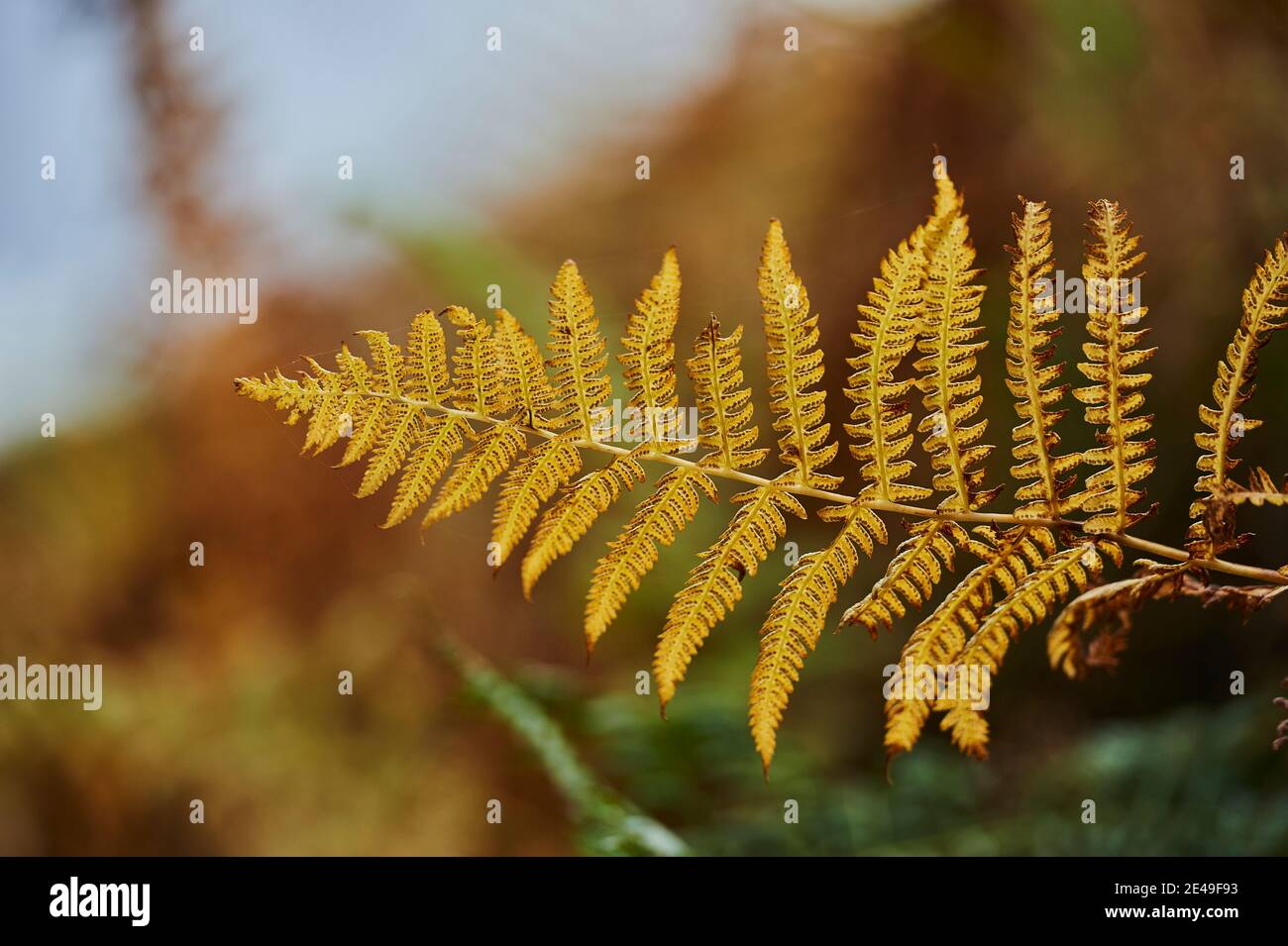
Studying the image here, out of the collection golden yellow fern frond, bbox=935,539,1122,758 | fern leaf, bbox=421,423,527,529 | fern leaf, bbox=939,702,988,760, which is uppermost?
fern leaf, bbox=421,423,527,529

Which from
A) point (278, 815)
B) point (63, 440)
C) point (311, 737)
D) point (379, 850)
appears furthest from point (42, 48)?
point (379, 850)

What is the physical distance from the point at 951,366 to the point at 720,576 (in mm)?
271

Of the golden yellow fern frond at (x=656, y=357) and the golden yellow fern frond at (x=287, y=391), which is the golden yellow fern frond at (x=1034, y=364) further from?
the golden yellow fern frond at (x=287, y=391)

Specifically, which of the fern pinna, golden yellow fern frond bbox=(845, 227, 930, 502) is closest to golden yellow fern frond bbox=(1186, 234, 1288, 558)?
the fern pinna

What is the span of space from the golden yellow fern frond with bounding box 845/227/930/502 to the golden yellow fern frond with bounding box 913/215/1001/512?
1cm

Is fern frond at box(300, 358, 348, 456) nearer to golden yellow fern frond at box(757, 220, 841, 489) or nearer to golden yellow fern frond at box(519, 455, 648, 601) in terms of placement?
golden yellow fern frond at box(519, 455, 648, 601)

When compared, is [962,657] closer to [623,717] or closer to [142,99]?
[623,717]

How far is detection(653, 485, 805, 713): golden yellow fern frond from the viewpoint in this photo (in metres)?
0.71

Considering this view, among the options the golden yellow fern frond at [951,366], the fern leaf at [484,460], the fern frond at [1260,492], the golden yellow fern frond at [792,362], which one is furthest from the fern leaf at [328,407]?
the fern frond at [1260,492]

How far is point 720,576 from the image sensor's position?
73 centimetres

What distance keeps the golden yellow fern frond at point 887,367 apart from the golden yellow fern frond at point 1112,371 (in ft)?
0.44

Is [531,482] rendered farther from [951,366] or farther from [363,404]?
[951,366]

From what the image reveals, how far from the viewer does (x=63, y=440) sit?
318 centimetres

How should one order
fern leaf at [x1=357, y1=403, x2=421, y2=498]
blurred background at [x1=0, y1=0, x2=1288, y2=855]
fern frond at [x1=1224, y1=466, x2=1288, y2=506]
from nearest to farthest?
1. fern frond at [x1=1224, y1=466, x2=1288, y2=506]
2. fern leaf at [x1=357, y1=403, x2=421, y2=498]
3. blurred background at [x1=0, y1=0, x2=1288, y2=855]
